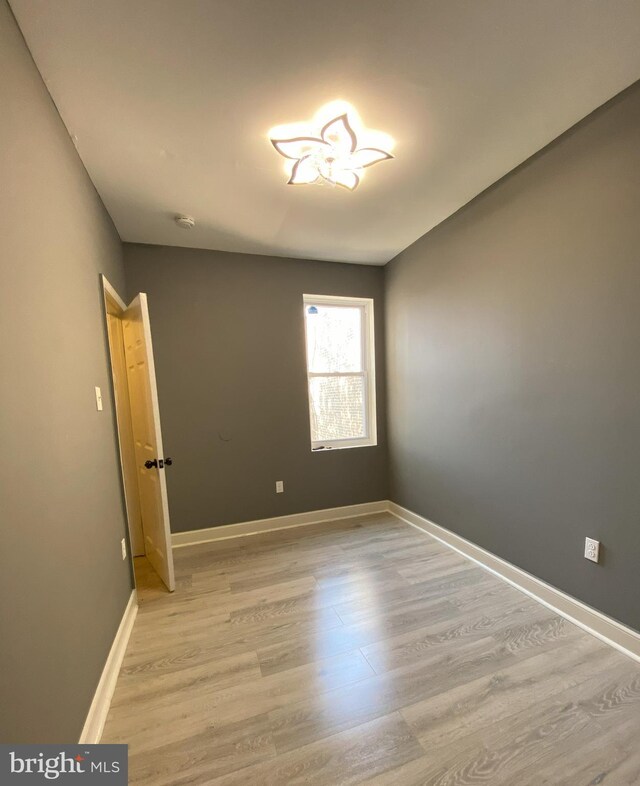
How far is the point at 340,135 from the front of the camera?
63.1 inches

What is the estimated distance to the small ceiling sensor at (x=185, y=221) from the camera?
2.34m

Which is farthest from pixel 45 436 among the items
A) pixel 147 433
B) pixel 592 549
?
pixel 592 549

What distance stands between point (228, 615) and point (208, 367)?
6.27ft

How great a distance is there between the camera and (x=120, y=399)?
104 inches

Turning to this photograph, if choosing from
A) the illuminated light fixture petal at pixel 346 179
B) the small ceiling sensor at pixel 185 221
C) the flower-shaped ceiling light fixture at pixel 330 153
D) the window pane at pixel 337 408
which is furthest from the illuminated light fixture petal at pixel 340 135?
the window pane at pixel 337 408

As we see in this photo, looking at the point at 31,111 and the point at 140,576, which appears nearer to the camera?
the point at 31,111

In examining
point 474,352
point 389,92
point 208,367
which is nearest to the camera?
point 389,92

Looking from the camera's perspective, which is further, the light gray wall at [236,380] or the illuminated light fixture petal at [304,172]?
the light gray wall at [236,380]

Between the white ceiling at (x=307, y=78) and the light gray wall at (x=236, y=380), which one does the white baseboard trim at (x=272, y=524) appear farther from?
the white ceiling at (x=307, y=78)

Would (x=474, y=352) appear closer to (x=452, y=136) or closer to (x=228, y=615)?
(x=452, y=136)

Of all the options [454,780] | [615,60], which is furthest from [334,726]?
[615,60]

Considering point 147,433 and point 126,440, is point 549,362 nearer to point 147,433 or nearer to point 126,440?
point 147,433

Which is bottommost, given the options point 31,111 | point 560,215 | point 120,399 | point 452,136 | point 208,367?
point 120,399

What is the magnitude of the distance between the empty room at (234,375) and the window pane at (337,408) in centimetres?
82
